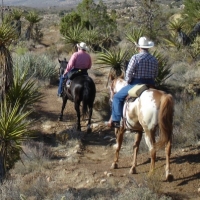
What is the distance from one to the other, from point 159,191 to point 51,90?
10.6 meters

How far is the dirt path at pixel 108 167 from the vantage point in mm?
7848

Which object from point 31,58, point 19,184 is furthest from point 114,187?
point 31,58

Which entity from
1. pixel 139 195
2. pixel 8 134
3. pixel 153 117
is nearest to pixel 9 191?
pixel 8 134

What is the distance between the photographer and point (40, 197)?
7895 millimetres

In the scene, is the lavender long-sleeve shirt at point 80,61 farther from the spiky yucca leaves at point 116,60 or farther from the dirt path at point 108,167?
the spiky yucca leaves at point 116,60

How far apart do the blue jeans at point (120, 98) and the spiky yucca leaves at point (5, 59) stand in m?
2.64

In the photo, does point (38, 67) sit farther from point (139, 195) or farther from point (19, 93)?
point (139, 195)

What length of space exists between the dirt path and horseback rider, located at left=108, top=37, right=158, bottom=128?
134cm

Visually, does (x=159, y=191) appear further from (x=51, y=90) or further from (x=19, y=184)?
(x=51, y=90)

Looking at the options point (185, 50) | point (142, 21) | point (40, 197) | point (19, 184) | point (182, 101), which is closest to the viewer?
point (40, 197)

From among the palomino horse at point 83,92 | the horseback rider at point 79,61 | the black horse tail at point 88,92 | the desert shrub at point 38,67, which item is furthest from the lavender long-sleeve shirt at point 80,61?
the desert shrub at point 38,67

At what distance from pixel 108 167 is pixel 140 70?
7.77 ft

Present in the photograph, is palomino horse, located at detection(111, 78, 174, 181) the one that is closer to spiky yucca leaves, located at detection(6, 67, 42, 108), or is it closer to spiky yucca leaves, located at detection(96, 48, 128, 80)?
spiky yucca leaves, located at detection(6, 67, 42, 108)

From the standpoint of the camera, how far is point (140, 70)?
883 centimetres
